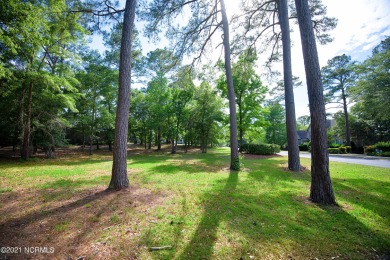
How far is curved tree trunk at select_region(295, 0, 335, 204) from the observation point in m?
4.56

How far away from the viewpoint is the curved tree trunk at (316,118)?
179 inches

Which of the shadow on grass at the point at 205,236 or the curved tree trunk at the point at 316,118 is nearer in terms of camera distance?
the shadow on grass at the point at 205,236

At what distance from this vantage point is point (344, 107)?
25.5 meters

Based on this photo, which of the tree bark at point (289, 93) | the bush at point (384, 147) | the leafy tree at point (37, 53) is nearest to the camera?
the leafy tree at point (37, 53)

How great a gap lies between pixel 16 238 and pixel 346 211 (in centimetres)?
686

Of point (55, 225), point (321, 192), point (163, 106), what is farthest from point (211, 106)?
point (55, 225)

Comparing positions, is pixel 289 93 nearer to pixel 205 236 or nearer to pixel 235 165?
pixel 235 165

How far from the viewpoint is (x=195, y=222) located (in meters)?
3.51

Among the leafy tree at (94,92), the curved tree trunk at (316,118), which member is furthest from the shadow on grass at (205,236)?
the leafy tree at (94,92)

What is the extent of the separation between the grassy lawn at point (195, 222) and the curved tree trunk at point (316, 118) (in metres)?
0.44

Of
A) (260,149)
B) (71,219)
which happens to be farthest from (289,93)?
(71,219)

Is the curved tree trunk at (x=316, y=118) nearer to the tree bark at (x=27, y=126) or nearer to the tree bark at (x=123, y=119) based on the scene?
the tree bark at (x=123, y=119)

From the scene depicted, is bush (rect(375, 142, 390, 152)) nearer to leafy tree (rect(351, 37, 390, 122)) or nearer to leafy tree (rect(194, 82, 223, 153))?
leafy tree (rect(351, 37, 390, 122))

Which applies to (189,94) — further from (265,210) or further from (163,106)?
(265,210)
